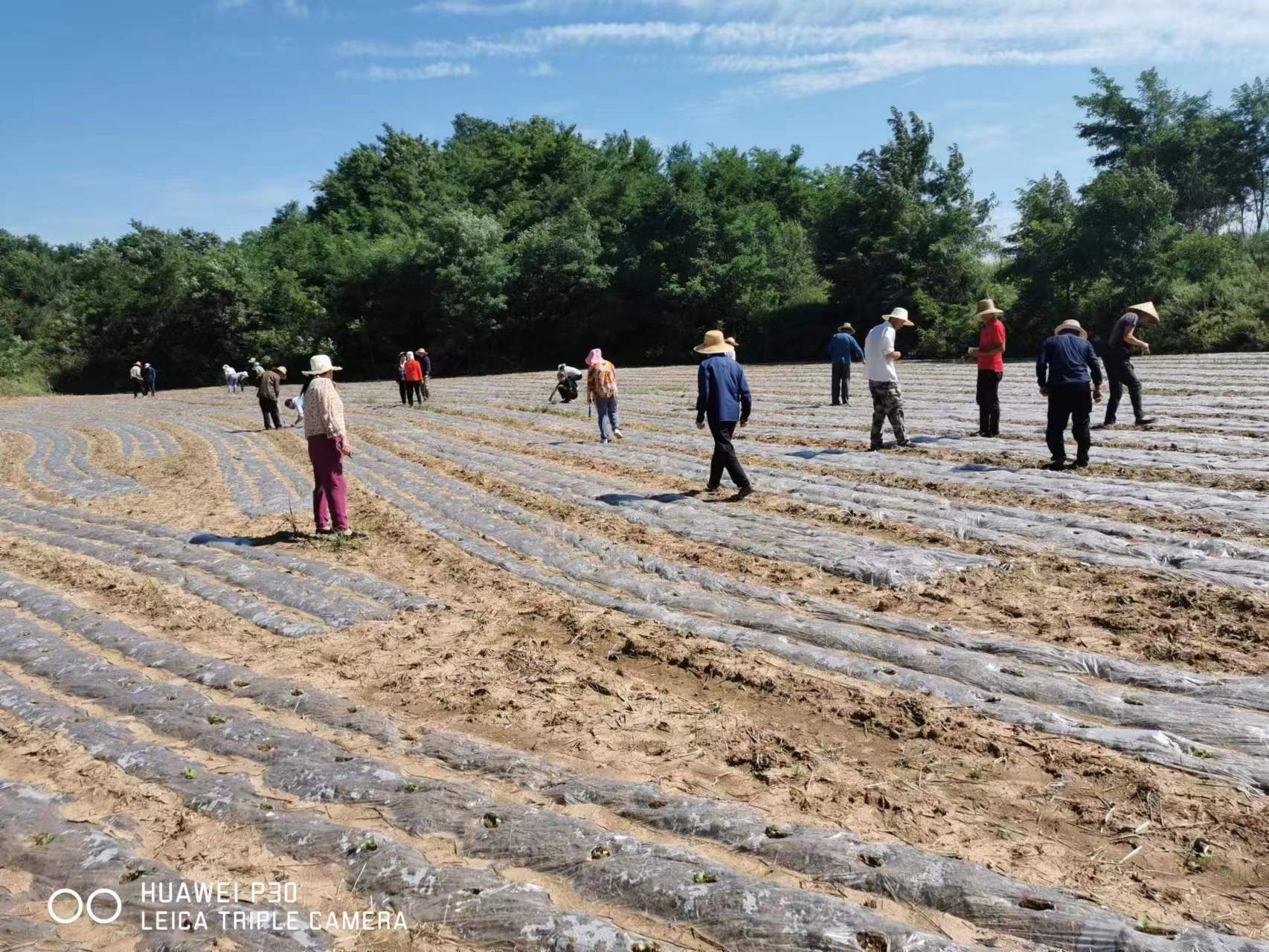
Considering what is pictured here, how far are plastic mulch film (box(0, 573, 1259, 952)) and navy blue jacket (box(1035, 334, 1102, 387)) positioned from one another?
746 centimetres

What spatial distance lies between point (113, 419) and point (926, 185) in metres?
33.0

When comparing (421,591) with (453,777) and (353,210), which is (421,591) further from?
(353,210)

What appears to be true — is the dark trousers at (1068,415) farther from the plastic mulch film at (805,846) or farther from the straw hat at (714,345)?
the plastic mulch film at (805,846)

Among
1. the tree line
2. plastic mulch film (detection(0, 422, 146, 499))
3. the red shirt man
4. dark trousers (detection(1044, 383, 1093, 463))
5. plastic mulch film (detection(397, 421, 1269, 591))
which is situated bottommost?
plastic mulch film (detection(397, 421, 1269, 591))

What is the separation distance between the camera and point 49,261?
247ft

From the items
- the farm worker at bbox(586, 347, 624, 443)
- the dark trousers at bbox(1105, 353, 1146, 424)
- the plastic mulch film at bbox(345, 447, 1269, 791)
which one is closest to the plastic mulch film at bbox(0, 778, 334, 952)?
Result: the plastic mulch film at bbox(345, 447, 1269, 791)

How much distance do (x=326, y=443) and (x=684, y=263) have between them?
35.1m

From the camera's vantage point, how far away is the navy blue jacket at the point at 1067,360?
9328 millimetres

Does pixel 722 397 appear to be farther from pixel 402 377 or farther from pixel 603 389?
pixel 402 377

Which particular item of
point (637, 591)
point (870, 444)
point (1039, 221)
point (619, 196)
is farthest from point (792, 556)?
point (619, 196)

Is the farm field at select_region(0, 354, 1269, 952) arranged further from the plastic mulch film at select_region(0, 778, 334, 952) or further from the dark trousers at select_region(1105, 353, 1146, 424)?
the dark trousers at select_region(1105, 353, 1146, 424)

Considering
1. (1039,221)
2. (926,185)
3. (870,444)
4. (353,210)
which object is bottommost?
(870,444)

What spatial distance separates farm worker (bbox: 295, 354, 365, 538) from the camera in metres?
8.33

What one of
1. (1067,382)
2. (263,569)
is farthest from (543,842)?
(1067,382)
